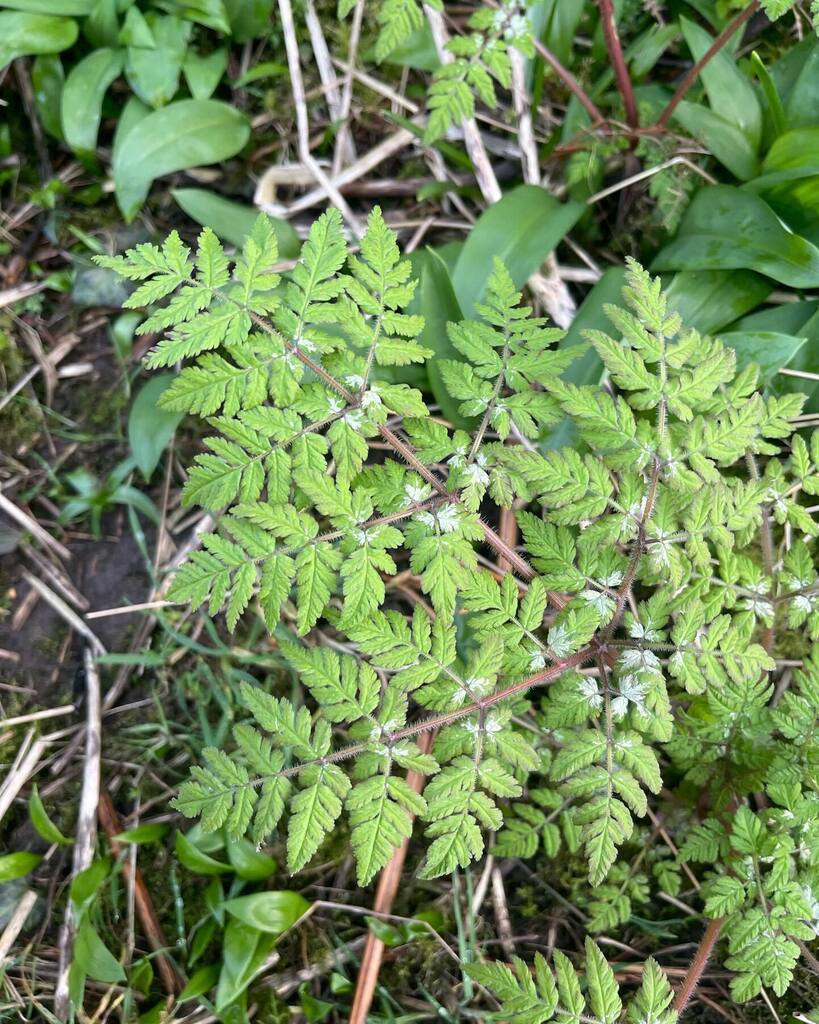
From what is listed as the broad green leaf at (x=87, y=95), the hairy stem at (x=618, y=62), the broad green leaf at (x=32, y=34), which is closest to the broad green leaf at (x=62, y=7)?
the broad green leaf at (x=32, y=34)

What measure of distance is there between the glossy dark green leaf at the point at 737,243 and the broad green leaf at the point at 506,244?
34 cm

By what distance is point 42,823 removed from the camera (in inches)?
94.9

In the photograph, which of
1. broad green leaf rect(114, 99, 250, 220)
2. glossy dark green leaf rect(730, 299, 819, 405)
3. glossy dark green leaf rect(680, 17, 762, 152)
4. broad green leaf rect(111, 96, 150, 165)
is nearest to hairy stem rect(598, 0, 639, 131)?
glossy dark green leaf rect(680, 17, 762, 152)

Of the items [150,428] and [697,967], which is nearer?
[697,967]

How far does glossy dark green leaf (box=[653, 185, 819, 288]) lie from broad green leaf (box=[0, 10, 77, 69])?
2.12 meters

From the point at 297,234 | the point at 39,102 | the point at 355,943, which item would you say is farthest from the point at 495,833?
the point at 39,102

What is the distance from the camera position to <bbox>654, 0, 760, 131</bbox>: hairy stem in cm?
217

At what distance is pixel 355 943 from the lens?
2355mm

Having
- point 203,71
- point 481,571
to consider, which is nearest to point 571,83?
point 203,71

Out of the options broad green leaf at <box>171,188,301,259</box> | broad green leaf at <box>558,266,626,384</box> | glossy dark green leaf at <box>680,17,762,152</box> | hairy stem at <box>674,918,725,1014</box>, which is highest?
glossy dark green leaf at <box>680,17,762,152</box>

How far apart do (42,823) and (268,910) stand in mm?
736

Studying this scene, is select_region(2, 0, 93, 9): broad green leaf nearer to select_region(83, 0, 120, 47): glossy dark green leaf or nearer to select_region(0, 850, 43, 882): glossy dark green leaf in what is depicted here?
select_region(83, 0, 120, 47): glossy dark green leaf

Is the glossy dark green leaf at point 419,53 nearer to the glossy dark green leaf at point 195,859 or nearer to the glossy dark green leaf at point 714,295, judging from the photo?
the glossy dark green leaf at point 714,295

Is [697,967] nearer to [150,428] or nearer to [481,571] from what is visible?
[481,571]
